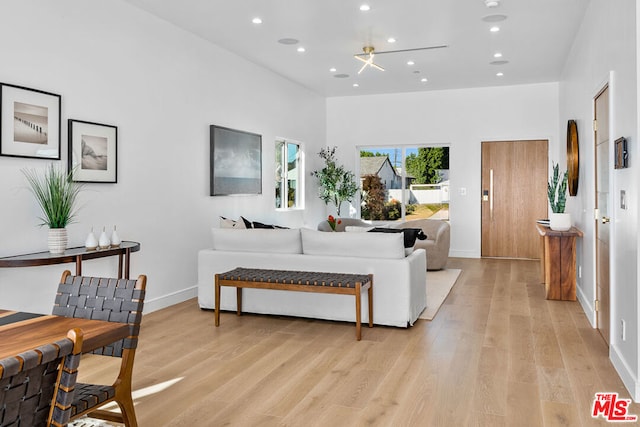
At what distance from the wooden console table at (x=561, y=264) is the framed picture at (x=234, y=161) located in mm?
3705

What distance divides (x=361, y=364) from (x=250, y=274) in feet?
4.76

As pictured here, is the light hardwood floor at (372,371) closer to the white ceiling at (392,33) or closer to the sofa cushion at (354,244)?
the sofa cushion at (354,244)

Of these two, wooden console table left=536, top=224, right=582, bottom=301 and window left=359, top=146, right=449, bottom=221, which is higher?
window left=359, top=146, right=449, bottom=221

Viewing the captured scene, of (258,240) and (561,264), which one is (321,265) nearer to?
(258,240)

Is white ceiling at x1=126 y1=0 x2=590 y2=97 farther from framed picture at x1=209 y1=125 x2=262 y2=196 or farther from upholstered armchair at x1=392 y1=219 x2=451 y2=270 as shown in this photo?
upholstered armchair at x1=392 y1=219 x2=451 y2=270

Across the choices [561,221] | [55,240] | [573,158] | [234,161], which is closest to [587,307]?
[561,221]

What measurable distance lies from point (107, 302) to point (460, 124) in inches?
318

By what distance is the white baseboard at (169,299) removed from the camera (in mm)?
5164

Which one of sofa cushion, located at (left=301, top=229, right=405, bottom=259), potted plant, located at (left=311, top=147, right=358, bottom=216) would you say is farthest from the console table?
potted plant, located at (left=311, top=147, right=358, bottom=216)

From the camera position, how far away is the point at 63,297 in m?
2.17

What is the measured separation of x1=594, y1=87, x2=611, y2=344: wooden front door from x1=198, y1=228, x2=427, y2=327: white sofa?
1.48 meters

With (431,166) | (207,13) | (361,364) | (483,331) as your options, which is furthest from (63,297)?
(431,166)

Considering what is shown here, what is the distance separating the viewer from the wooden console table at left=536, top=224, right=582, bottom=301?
5539 mm

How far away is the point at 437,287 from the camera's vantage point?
20.9 ft
